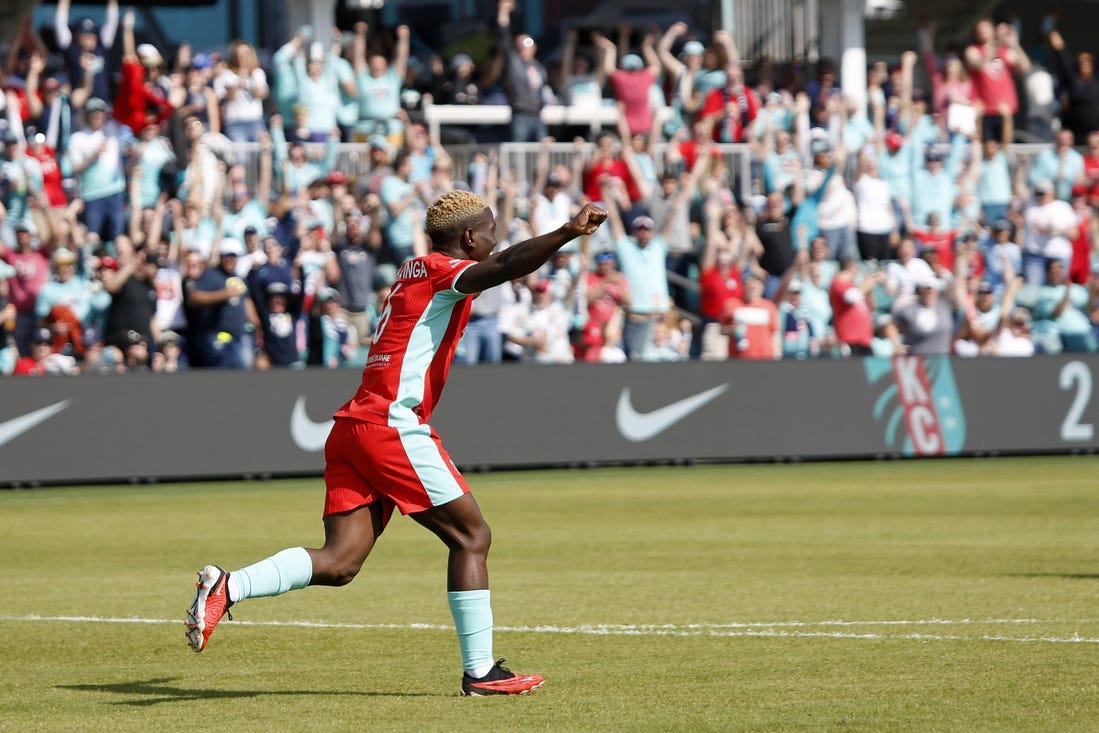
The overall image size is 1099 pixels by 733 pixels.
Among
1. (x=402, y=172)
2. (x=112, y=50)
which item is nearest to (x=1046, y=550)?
(x=402, y=172)

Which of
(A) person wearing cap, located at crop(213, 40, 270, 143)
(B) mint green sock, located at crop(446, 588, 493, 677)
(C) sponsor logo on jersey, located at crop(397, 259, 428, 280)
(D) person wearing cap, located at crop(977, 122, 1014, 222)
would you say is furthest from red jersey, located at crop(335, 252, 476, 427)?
(D) person wearing cap, located at crop(977, 122, 1014, 222)

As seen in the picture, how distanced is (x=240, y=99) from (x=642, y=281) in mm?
5522

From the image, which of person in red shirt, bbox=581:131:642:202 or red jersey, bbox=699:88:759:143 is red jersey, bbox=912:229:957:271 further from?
person in red shirt, bbox=581:131:642:202

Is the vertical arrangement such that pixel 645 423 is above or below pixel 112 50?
below

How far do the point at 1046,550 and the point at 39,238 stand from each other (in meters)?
12.3

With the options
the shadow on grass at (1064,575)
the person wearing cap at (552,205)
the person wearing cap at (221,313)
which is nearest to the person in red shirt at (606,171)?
the person wearing cap at (552,205)

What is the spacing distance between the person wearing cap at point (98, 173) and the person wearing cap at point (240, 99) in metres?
1.87

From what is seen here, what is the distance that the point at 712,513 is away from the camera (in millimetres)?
16516

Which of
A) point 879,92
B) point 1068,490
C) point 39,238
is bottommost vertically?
point 1068,490

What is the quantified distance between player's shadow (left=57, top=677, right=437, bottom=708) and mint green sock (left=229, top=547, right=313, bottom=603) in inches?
19.3

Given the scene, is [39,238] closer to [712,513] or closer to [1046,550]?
[712,513]

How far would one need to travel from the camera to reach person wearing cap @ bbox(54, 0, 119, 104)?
23.2 m

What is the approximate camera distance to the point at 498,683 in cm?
746

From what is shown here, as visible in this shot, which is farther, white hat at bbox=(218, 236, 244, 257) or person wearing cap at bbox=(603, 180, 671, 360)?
person wearing cap at bbox=(603, 180, 671, 360)
